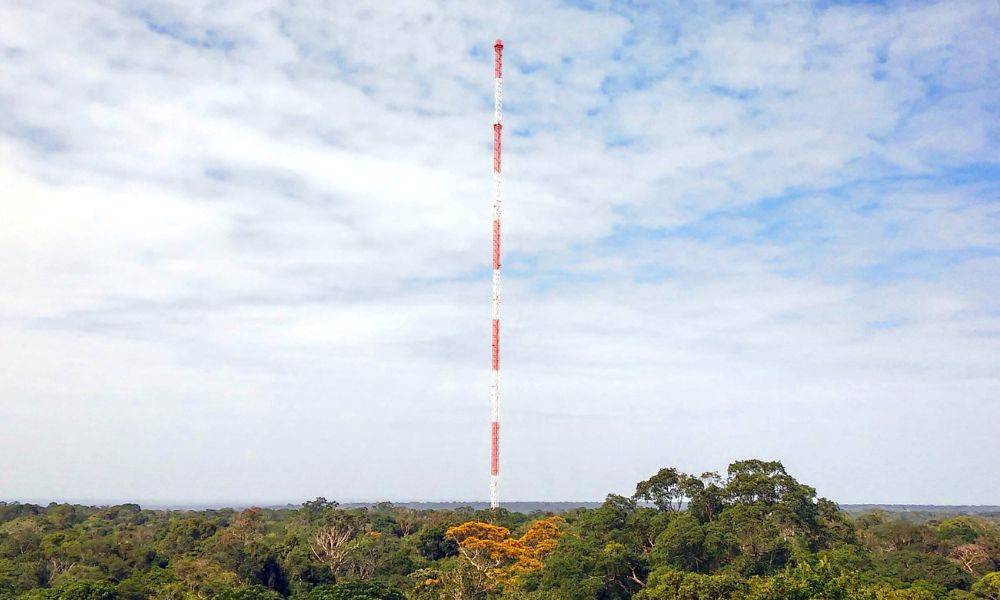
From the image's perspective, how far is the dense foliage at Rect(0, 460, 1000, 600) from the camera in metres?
52.8

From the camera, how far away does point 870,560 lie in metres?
58.8

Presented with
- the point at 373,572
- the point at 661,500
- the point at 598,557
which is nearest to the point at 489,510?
the point at 373,572

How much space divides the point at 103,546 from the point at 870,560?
5979 centimetres

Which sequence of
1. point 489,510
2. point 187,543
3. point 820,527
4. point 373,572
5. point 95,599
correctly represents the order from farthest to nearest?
point 489,510 < point 187,543 < point 373,572 < point 820,527 < point 95,599

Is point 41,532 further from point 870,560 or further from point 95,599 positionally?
point 870,560

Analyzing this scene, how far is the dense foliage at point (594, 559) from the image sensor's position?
52.8 meters

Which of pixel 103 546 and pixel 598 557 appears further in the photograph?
pixel 103 546

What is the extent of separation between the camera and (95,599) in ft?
177

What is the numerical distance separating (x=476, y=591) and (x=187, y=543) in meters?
36.5

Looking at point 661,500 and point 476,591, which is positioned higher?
point 661,500

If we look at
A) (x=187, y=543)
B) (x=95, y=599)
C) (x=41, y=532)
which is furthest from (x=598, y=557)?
(x=41, y=532)

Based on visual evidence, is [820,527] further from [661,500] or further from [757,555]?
[661,500]

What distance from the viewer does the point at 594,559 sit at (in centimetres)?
5934

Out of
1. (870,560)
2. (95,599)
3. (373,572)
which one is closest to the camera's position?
(95,599)
